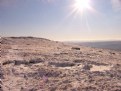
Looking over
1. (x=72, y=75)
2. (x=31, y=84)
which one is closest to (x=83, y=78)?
(x=72, y=75)

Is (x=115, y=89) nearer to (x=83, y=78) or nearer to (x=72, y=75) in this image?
(x=83, y=78)

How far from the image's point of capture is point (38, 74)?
13047 mm

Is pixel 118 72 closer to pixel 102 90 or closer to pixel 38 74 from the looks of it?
pixel 102 90

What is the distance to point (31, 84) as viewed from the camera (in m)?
11.4

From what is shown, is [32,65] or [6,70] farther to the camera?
[32,65]

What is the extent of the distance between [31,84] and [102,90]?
3212mm

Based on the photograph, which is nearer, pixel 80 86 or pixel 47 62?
pixel 80 86

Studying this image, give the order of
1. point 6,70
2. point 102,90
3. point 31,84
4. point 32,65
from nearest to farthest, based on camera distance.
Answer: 1. point 102,90
2. point 31,84
3. point 6,70
4. point 32,65

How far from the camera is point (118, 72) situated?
13.7 meters

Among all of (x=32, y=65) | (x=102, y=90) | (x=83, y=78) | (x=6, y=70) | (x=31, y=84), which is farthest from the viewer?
(x=32, y=65)

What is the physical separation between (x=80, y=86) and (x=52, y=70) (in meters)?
2.99

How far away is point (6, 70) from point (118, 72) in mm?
6127

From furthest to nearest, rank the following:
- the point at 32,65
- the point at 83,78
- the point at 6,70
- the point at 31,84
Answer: the point at 32,65, the point at 6,70, the point at 83,78, the point at 31,84

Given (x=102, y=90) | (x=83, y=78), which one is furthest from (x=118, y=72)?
(x=102, y=90)
